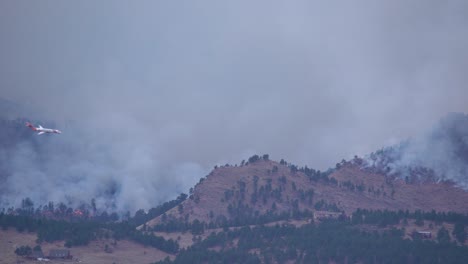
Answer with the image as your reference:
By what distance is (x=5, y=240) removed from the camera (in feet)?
624

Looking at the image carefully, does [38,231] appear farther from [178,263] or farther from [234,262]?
[234,262]

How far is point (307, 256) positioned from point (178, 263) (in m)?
35.9

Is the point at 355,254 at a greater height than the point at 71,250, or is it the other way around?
the point at 71,250

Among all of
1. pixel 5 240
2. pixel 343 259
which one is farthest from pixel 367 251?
pixel 5 240

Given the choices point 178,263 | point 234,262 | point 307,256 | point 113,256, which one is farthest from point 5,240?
point 307,256

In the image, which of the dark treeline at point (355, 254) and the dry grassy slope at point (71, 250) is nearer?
the dry grassy slope at point (71, 250)

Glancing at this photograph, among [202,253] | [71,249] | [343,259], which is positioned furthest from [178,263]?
[343,259]

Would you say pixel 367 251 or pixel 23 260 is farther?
pixel 367 251

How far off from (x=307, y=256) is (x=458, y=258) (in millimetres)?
40120

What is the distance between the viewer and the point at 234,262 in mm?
194000

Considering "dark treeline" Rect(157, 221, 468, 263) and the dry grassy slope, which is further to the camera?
"dark treeline" Rect(157, 221, 468, 263)

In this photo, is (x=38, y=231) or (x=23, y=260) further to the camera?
(x=38, y=231)

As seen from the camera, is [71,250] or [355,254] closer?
[355,254]

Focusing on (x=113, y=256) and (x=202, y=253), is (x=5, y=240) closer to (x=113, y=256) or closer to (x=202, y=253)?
(x=113, y=256)
